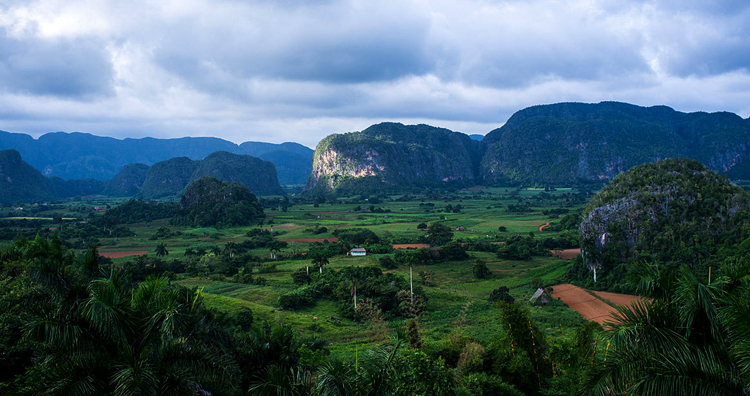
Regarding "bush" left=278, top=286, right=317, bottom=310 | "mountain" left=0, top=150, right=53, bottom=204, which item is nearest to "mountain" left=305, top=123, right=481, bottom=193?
"mountain" left=0, top=150, right=53, bottom=204

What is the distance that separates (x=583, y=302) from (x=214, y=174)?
171 metres

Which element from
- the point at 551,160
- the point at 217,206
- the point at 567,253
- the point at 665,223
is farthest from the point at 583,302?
the point at 551,160

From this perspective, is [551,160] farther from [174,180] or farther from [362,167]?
[174,180]

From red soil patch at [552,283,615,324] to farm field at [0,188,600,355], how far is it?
0.98 metres

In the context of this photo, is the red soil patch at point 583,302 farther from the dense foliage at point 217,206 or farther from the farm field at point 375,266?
the dense foliage at point 217,206

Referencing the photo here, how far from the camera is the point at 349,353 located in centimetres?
1916

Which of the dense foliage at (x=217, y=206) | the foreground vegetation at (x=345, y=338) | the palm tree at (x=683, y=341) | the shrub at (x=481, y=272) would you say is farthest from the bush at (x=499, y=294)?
the dense foliage at (x=217, y=206)

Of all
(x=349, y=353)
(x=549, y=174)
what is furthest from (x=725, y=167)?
(x=349, y=353)

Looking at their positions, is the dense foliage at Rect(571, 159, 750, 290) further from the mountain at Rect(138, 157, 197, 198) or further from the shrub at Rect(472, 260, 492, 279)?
the mountain at Rect(138, 157, 197, 198)

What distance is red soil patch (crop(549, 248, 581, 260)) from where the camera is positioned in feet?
149

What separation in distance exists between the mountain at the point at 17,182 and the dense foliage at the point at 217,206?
90.5 m

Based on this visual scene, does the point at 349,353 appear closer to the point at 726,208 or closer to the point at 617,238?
the point at 617,238

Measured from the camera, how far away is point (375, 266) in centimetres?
3925

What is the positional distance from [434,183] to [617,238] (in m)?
149
